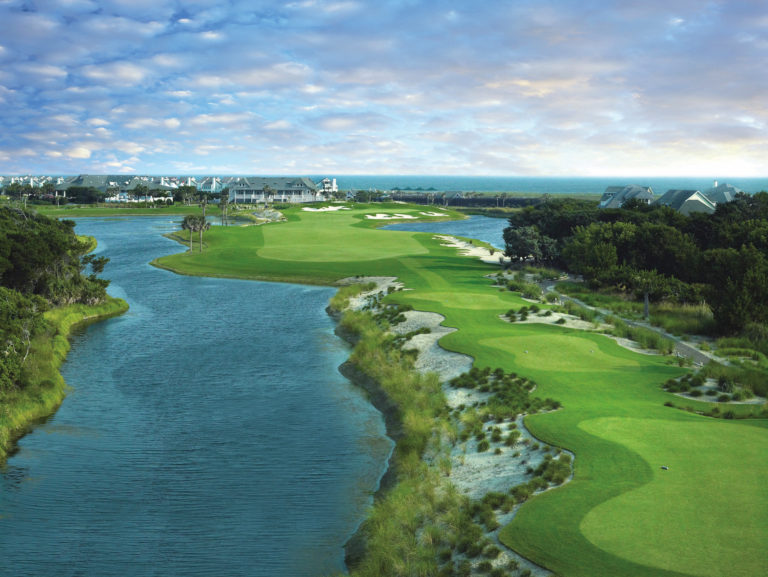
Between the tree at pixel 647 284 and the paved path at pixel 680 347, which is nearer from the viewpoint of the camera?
the paved path at pixel 680 347

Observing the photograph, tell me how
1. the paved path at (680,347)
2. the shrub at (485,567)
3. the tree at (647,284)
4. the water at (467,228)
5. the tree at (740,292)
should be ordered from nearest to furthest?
the shrub at (485,567) < the paved path at (680,347) < the tree at (740,292) < the tree at (647,284) < the water at (467,228)

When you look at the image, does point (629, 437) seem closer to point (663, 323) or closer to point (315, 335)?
point (663, 323)

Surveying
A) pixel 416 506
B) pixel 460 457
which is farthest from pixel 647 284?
pixel 416 506

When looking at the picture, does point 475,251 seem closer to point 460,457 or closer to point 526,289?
point 526,289

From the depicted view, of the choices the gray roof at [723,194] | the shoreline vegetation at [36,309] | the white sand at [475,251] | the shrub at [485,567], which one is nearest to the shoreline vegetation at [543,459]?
the shrub at [485,567]

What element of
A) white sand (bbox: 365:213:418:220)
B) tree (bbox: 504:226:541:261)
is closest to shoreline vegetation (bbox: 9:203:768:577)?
tree (bbox: 504:226:541:261)

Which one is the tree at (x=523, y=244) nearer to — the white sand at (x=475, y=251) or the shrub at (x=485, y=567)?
the white sand at (x=475, y=251)
